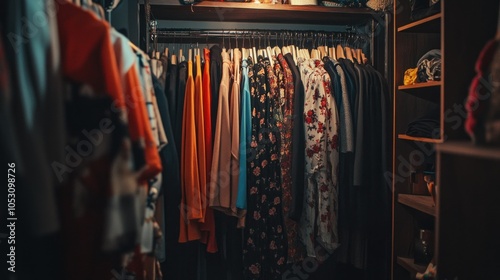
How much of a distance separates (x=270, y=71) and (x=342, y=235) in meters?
0.95

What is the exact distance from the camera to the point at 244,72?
1.87 metres

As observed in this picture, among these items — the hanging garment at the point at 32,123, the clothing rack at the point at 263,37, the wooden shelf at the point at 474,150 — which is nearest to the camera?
the hanging garment at the point at 32,123

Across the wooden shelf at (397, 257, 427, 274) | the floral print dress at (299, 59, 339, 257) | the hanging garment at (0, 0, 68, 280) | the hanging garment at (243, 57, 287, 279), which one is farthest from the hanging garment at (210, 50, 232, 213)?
the hanging garment at (0, 0, 68, 280)

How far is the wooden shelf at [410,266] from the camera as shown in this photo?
1.69m

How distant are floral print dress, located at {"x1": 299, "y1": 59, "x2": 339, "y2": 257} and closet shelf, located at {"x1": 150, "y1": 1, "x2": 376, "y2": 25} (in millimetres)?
387

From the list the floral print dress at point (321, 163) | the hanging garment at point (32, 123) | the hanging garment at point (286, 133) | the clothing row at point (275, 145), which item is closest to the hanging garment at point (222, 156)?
the clothing row at point (275, 145)

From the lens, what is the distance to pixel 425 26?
5.58 feet

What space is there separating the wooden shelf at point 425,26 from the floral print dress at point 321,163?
1.41 feet

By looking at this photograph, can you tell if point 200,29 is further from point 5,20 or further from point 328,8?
point 5,20

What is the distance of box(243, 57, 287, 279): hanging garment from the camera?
1.84 meters

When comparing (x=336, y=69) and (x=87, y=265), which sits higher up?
(x=336, y=69)

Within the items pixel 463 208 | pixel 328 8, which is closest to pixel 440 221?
pixel 463 208

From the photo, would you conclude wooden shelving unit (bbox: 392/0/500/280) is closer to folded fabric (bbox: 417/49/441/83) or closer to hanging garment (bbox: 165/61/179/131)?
folded fabric (bbox: 417/49/441/83)

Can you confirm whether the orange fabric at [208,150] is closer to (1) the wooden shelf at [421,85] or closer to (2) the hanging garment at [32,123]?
(1) the wooden shelf at [421,85]
